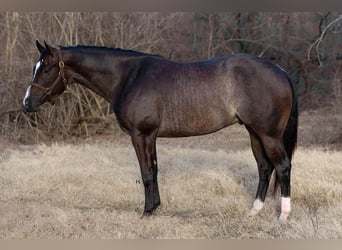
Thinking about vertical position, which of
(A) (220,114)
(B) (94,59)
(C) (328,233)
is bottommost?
(C) (328,233)

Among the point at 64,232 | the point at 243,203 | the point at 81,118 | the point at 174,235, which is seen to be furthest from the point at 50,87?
the point at 81,118

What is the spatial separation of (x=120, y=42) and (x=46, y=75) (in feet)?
23.7

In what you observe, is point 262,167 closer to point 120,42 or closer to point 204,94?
point 204,94

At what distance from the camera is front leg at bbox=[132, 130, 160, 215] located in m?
4.99

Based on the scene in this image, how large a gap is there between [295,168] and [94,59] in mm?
3608

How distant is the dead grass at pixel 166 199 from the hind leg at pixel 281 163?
0.15 m

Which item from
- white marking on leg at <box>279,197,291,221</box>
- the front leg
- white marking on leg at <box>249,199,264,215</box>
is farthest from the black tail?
the front leg

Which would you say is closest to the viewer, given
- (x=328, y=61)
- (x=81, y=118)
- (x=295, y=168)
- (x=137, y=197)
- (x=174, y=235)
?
(x=174, y=235)

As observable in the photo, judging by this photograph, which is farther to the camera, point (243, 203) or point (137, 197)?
point (137, 197)

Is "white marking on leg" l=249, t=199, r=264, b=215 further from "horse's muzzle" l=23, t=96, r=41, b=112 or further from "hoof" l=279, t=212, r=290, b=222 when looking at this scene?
"horse's muzzle" l=23, t=96, r=41, b=112

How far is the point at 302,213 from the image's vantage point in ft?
16.5

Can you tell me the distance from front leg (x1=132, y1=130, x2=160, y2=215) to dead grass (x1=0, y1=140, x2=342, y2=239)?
158mm

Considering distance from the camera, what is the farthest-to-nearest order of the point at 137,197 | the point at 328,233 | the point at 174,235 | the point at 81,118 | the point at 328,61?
the point at 328,61 → the point at 81,118 → the point at 137,197 → the point at 174,235 → the point at 328,233

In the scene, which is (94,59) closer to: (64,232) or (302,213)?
(64,232)
